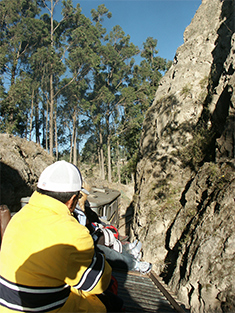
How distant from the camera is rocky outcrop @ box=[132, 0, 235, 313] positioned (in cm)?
369

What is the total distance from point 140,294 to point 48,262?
2.43 m

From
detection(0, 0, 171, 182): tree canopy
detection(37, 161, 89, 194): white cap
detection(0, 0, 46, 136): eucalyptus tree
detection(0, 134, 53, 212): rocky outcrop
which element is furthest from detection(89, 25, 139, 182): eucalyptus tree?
detection(37, 161, 89, 194): white cap

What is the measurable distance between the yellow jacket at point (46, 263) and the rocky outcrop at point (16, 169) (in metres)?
8.31

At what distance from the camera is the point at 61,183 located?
1.74 m

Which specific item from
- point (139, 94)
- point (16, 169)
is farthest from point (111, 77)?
point (16, 169)

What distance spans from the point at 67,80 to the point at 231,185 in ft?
77.2

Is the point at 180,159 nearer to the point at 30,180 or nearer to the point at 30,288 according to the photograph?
the point at 30,288

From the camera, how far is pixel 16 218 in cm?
160

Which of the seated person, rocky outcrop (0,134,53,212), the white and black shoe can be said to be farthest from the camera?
rocky outcrop (0,134,53,212)

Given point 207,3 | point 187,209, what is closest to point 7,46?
point 207,3

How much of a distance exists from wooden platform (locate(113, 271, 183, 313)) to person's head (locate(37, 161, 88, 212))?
190 centimetres

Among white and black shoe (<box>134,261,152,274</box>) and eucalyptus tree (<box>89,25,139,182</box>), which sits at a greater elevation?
eucalyptus tree (<box>89,25,139,182</box>)

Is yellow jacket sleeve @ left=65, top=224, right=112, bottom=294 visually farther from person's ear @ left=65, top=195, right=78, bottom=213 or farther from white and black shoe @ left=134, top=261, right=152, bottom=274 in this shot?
white and black shoe @ left=134, top=261, right=152, bottom=274

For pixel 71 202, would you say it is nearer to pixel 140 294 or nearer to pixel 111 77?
pixel 140 294
